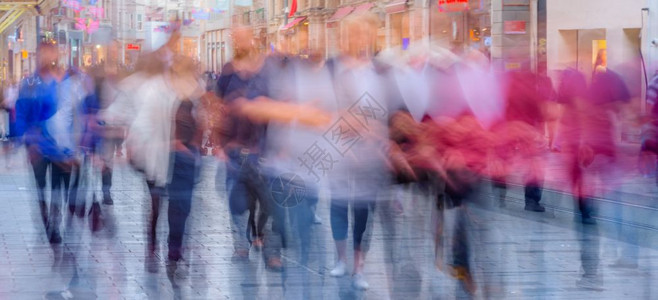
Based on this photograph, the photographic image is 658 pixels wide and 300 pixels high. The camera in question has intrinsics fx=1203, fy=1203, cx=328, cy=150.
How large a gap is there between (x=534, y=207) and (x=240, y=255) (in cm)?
532

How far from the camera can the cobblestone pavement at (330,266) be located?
890 centimetres

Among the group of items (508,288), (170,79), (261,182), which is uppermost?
(170,79)

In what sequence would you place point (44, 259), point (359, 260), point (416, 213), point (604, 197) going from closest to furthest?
1. point (359, 260)
2. point (416, 213)
3. point (44, 259)
4. point (604, 197)

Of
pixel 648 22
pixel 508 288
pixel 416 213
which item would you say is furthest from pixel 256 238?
pixel 648 22

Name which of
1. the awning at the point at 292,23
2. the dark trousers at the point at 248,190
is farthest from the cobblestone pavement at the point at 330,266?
the awning at the point at 292,23

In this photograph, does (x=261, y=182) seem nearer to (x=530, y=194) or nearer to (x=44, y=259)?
(x=44, y=259)

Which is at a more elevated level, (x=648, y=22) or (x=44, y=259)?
(x=648, y=22)

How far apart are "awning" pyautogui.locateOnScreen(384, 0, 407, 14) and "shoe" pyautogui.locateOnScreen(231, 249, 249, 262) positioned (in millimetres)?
25581

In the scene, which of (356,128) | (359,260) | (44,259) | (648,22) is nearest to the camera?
(356,128)

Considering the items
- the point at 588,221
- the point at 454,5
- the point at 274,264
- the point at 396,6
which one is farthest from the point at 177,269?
the point at 396,6

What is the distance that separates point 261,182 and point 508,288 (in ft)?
7.30

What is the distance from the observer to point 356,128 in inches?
326

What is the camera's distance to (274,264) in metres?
9.87

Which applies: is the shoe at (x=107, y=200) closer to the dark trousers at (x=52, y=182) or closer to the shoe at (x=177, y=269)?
the dark trousers at (x=52, y=182)
